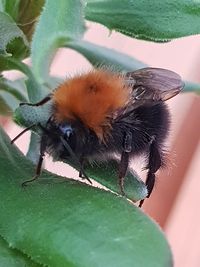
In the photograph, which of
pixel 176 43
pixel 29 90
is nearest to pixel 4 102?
pixel 29 90

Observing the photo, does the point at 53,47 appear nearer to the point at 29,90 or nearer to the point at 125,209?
the point at 29,90

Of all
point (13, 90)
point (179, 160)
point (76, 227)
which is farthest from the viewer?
point (179, 160)

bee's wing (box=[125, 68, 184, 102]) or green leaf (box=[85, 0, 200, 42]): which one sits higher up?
green leaf (box=[85, 0, 200, 42])

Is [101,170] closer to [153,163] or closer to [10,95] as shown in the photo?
[153,163]

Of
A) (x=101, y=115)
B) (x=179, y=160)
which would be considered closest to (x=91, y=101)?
(x=101, y=115)

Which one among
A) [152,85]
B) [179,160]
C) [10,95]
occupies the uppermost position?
[152,85]

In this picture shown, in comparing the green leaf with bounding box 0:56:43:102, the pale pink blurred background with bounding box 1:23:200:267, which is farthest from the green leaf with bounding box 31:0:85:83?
the pale pink blurred background with bounding box 1:23:200:267

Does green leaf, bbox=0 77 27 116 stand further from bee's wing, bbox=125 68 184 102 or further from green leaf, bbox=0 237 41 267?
green leaf, bbox=0 237 41 267
